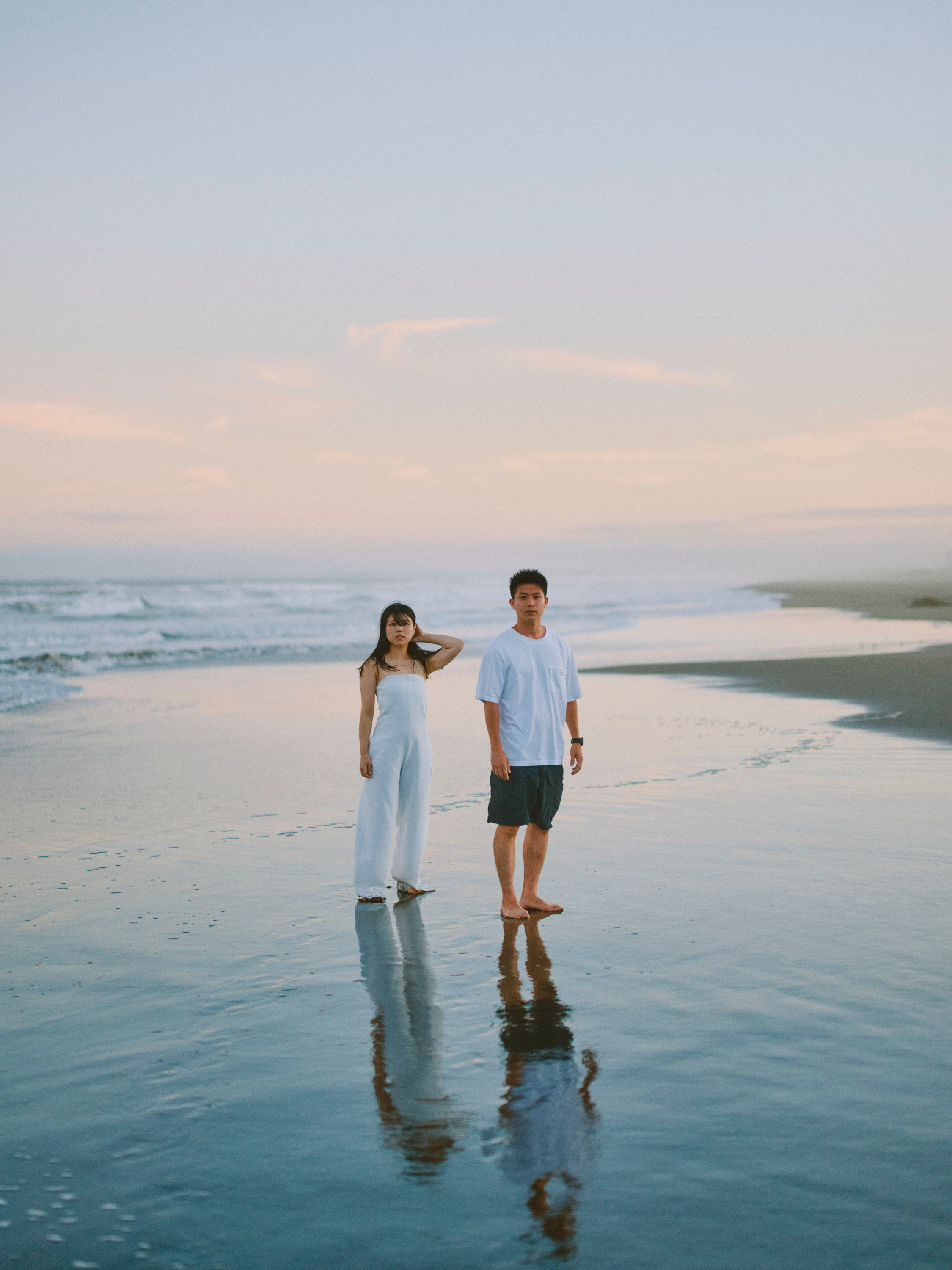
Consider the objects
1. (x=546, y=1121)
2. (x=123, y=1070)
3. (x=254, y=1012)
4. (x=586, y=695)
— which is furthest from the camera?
(x=586, y=695)

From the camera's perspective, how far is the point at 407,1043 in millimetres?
3762

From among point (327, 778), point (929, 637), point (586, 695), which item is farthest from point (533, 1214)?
point (929, 637)

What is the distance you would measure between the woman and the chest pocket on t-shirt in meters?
0.61

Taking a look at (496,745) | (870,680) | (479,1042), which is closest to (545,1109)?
(479,1042)

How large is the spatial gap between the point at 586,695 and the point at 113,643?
56.8 feet

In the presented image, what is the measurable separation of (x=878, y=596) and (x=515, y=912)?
175 ft

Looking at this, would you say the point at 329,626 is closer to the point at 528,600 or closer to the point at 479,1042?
the point at 528,600

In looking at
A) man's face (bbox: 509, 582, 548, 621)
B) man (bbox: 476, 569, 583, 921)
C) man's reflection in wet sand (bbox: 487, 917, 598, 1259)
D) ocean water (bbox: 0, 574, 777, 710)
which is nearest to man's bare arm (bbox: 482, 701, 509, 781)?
man (bbox: 476, 569, 583, 921)

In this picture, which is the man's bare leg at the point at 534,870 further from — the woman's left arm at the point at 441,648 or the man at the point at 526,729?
the woman's left arm at the point at 441,648

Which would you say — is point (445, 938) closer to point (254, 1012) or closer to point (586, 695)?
A: point (254, 1012)

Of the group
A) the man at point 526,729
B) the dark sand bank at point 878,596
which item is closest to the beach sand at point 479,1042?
the man at point 526,729

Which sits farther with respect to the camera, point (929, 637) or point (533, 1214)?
point (929, 637)

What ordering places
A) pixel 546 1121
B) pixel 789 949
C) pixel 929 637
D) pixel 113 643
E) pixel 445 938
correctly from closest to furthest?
1. pixel 546 1121
2. pixel 789 949
3. pixel 445 938
4. pixel 929 637
5. pixel 113 643

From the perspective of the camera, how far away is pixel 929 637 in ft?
77.6
